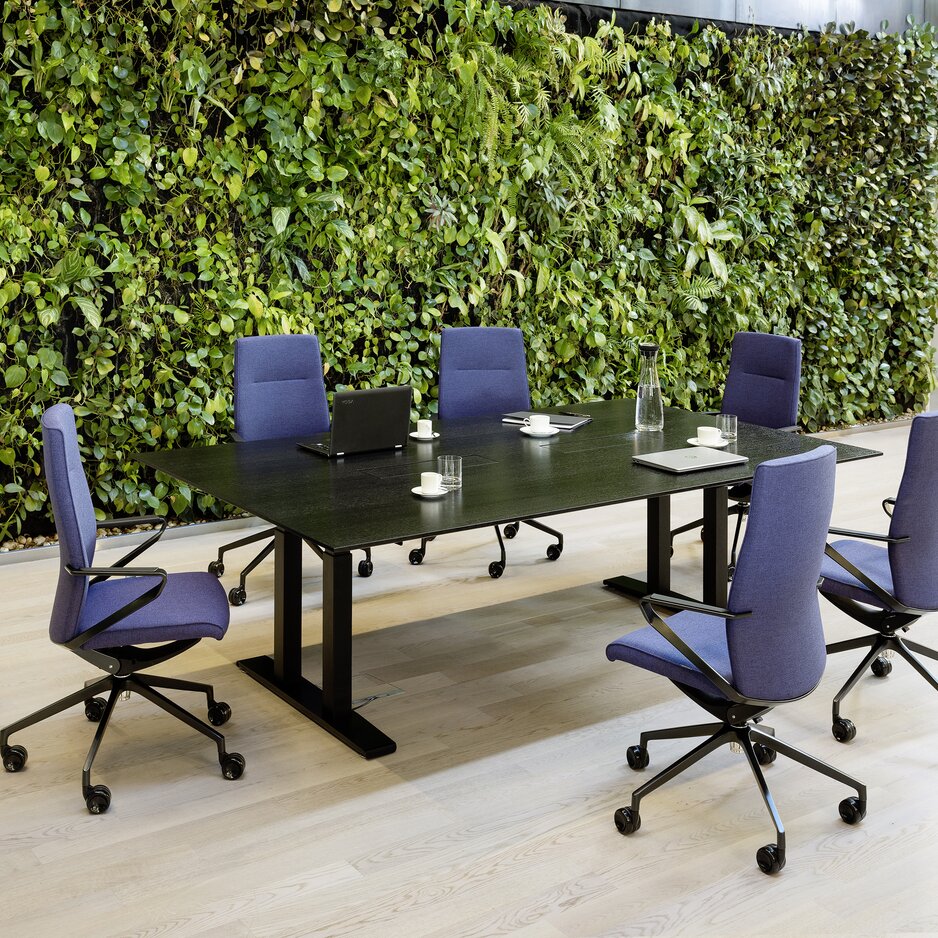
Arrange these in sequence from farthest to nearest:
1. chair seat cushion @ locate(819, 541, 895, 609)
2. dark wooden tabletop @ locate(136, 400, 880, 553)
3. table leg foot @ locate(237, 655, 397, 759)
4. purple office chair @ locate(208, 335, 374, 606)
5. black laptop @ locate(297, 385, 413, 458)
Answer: purple office chair @ locate(208, 335, 374, 606) → black laptop @ locate(297, 385, 413, 458) → chair seat cushion @ locate(819, 541, 895, 609) → table leg foot @ locate(237, 655, 397, 759) → dark wooden tabletop @ locate(136, 400, 880, 553)

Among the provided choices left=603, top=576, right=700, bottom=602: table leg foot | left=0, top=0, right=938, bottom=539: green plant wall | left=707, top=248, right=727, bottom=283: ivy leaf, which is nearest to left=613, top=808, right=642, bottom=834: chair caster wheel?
left=603, top=576, right=700, bottom=602: table leg foot

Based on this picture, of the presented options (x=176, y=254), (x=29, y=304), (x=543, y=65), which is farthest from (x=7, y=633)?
(x=543, y=65)

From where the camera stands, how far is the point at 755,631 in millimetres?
2594

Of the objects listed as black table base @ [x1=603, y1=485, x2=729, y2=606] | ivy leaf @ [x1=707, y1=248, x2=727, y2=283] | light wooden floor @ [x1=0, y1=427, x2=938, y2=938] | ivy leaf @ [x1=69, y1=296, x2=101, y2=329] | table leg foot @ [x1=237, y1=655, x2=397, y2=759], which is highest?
ivy leaf @ [x1=707, y1=248, x2=727, y2=283]

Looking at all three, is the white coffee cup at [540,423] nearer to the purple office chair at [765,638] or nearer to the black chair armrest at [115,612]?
the purple office chair at [765,638]

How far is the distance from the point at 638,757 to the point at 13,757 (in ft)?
5.80

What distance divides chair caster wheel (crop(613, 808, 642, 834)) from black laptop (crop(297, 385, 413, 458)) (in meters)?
1.60

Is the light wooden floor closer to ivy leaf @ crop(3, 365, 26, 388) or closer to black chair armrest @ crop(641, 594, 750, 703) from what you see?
black chair armrest @ crop(641, 594, 750, 703)

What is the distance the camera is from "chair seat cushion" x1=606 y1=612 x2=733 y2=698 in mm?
2750

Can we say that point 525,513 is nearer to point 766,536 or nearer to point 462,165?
point 766,536

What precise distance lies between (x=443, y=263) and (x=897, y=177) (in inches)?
161

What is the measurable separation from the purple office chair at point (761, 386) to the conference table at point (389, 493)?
64 centimetres

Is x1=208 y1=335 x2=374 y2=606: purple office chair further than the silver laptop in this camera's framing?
Yes

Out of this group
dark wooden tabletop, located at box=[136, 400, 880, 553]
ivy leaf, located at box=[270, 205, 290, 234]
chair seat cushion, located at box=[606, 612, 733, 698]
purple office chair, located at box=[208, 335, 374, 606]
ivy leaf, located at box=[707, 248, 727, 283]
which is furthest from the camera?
ivy leaf, located at box=[707, 248, 727, 283]
